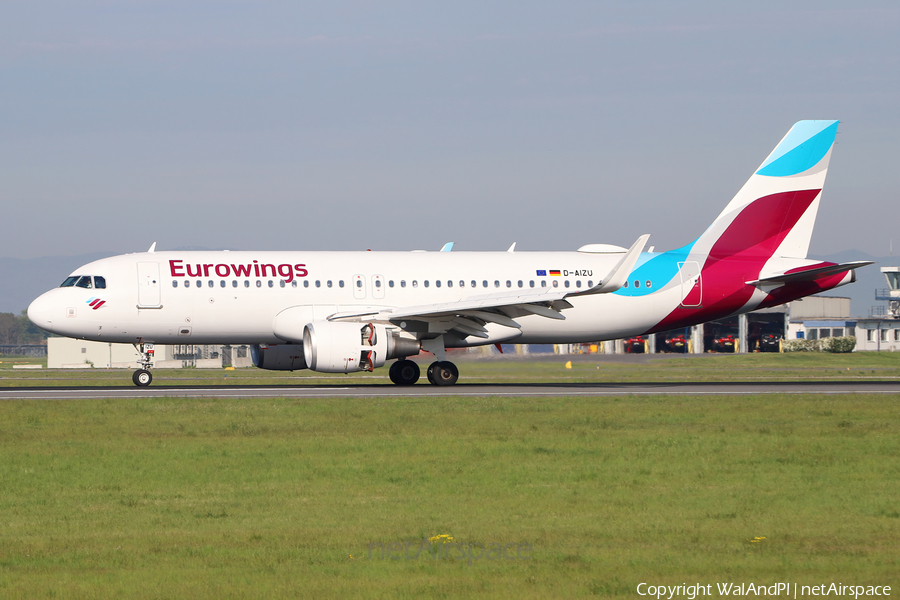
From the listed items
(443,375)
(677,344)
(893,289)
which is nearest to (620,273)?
(443,375)

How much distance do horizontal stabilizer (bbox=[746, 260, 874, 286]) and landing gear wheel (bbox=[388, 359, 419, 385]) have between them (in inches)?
A: 466

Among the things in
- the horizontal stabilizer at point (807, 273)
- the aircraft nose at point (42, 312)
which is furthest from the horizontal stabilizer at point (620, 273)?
the aircraft nose at point (42, 312)

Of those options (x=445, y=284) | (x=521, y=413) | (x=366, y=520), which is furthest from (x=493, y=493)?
(x=445, y=284)

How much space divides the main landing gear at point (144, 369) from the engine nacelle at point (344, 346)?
5.77 m

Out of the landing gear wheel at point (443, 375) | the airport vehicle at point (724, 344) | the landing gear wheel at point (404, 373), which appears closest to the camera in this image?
the landing gear wheel at point (443, 375)

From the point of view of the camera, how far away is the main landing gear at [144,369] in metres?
31.5

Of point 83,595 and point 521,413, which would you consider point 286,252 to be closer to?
point 521,413

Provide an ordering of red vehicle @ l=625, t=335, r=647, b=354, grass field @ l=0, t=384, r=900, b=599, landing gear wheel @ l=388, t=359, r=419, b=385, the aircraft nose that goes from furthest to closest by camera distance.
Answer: red vehicle @ l=625, t=335, r=647, b=354 → landing gear wheel @ l=388, t=359, r=419, b=385 → the aircraft nose → grass field @ l=0, t=384, r=900, b=599

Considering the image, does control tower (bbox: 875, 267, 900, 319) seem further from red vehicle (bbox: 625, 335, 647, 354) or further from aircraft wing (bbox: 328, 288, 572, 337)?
aircraft wing (bbox: 328, 288, 572, 337)

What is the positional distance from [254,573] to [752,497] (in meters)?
6.59

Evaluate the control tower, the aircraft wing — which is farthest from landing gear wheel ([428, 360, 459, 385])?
the control tower

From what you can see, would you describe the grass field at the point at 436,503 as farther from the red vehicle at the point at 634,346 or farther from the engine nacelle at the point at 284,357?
the red vehicle at the point at 634,346

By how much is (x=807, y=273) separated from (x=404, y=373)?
1379 centimetres

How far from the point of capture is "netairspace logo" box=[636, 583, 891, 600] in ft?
26.3
